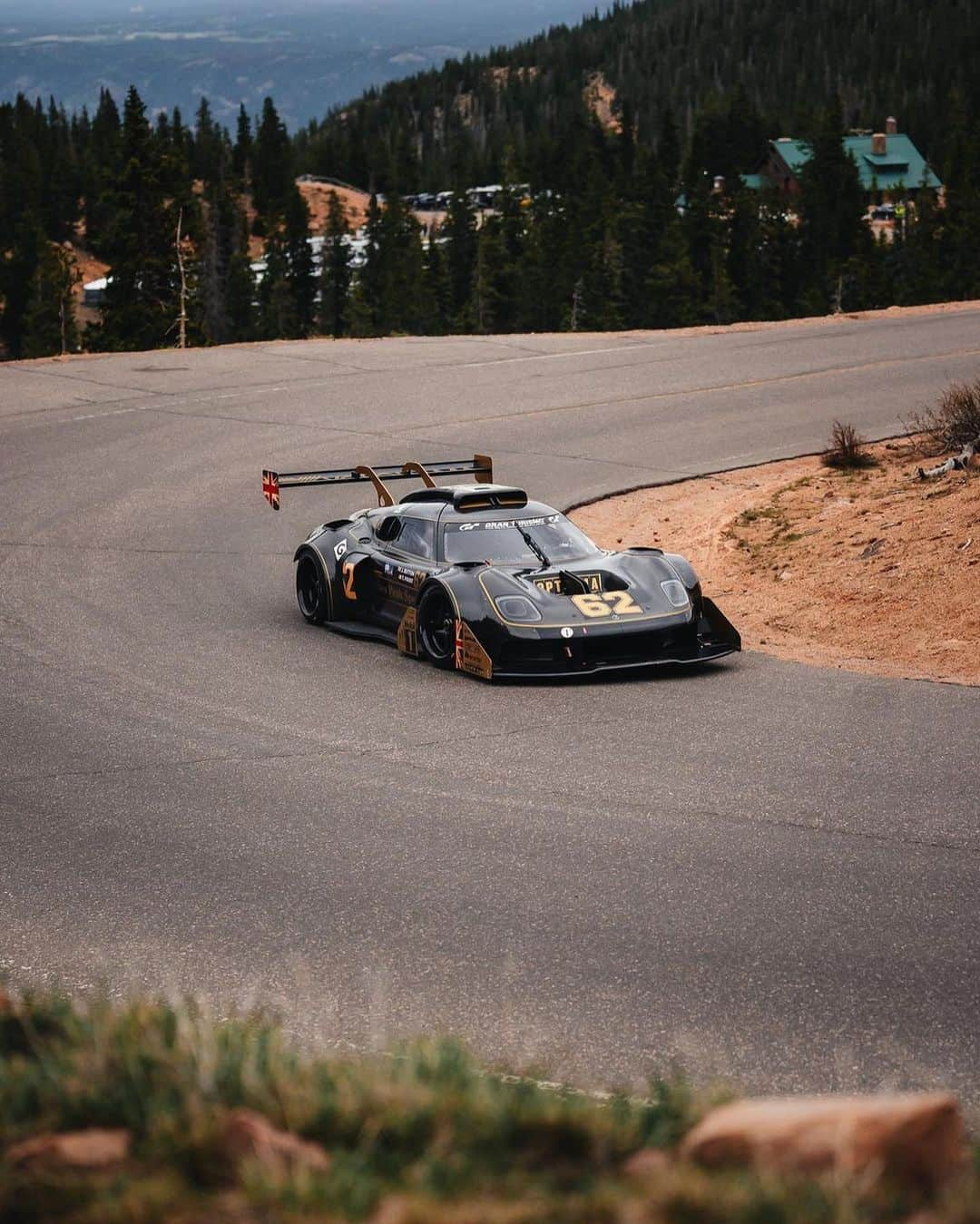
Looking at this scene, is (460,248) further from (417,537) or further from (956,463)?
(417,537)

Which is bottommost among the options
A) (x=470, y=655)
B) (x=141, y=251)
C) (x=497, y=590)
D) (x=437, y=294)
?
(x=470, y=655)

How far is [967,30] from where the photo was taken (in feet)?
643

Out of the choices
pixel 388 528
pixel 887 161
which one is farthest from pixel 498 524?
pixel 887 161

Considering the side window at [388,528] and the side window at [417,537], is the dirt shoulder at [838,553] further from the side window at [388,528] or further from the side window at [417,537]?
the side window at [388,528]

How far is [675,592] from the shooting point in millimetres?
13180

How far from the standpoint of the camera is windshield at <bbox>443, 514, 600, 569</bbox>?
45.8ft

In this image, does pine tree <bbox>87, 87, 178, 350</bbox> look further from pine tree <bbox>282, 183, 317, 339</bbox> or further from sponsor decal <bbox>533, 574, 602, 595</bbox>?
sponsor decal <bbox>533, 574, 602, 595</bbox>

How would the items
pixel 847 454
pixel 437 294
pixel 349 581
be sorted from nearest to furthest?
pixel 349 581 < pixel 847 454 < pixel 437 294

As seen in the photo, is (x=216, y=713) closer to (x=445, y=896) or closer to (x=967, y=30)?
(x=445, y=896)

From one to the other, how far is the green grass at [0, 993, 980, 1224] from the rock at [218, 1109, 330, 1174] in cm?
4

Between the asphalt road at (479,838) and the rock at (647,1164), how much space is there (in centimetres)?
191

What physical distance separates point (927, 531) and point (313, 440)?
1220 cm

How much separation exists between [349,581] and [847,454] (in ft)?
31.8

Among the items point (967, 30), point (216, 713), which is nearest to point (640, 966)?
point (216, 713)
